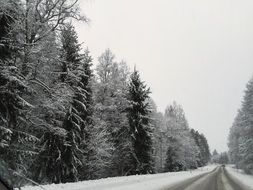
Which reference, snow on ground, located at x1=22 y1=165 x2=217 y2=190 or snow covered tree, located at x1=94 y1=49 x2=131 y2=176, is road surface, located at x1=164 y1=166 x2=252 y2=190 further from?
snow covered tree, located at x1=94 y1=49 x2=131 y2=176

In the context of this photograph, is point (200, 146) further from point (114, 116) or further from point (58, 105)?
point (58, 105)

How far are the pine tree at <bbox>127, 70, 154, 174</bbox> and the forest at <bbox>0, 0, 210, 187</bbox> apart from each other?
10 cm

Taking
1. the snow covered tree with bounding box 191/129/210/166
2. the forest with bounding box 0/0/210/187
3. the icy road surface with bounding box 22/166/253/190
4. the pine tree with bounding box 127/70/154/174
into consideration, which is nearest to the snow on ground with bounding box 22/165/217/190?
the icy road surface with bounding box 22/166/253/190

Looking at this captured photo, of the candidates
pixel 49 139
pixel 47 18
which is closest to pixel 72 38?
pixel 47 18

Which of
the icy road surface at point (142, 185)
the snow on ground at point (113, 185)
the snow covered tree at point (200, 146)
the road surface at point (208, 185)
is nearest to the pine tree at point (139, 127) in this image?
the road surface at point (208, 185)

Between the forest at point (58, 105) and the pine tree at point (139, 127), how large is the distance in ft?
0.34

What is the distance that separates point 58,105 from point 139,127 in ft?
56.6

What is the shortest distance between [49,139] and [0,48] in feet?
35.0

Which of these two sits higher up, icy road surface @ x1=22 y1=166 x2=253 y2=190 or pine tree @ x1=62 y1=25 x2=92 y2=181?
pine tree @ x1=62 y1=25 x2=92 y2=181

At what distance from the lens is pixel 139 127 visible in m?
35.0

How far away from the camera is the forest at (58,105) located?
13859 millimetres

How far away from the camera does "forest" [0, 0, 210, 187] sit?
45.5 feet

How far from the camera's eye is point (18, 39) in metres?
16.7

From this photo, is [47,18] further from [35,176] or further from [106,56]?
[106,56]
